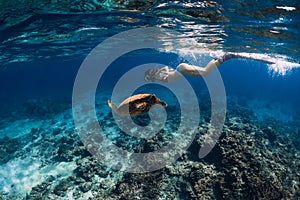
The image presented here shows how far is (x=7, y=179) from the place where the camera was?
13.4 meters

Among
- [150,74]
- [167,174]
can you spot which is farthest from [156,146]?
[150,74]

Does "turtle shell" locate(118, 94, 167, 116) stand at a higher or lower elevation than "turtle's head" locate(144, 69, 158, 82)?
lower

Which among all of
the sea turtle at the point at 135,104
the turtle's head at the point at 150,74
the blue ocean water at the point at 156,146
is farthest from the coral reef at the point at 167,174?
the sea turtle at the point at 135,104

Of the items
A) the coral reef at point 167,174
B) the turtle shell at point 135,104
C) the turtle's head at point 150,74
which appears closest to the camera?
the turtle shell at point 135,104

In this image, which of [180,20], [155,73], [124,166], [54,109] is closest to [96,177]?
[124,166]

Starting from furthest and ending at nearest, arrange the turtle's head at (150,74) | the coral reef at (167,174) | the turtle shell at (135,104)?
the coral reef at (167,174), the turtle's head at (150,74), the turtle shell at (135,104)

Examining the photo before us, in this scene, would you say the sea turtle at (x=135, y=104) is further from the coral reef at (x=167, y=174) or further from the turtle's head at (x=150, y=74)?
the coral reef at (x=167, y=174)

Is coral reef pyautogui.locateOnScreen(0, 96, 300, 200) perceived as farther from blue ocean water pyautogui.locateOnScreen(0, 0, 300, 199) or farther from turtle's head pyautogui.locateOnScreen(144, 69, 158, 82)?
turtle's head pyautogui.locateOnScreen(144, 69, 158, 82)

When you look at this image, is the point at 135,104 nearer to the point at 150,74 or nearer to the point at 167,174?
the point at 150,74

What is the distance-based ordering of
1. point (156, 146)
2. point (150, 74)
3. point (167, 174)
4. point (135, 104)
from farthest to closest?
point (156, 146) < point (167, 174) < point (150, 74) < point (135, 104)

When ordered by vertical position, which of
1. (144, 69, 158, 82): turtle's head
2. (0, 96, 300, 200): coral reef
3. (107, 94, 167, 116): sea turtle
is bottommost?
(0, 96, 300, 200): coral reef

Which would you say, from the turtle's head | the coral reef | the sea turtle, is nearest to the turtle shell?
the sea turtle

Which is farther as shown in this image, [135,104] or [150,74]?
[150,74]

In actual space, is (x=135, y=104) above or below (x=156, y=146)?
above
